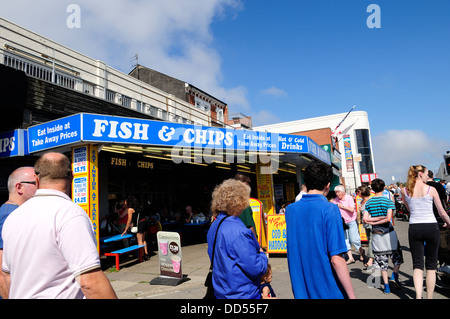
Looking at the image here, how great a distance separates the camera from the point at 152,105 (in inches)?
744

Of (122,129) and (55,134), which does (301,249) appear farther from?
(55,134)

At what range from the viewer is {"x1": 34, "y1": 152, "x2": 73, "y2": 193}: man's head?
1.86 m

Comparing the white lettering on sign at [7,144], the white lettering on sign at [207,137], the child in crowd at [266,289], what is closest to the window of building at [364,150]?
the white lettering on sign at [207,137]

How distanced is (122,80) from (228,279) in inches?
673

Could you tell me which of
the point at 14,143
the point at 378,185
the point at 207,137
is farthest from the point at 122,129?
the point at 378,185

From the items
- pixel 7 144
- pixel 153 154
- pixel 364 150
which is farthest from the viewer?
pixel 364 150

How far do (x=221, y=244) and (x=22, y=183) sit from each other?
2073 millimetres

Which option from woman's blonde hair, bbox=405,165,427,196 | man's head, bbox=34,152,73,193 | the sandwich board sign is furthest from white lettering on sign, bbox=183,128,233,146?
man's head, bbox=34,152,73,193

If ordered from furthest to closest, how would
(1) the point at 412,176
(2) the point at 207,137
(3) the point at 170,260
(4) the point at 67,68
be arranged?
(4) the point at 67,68 < (2) the point at 207,137 < (3) the point at 170,260 < (1) the point at 412,176

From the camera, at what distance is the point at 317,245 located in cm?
235

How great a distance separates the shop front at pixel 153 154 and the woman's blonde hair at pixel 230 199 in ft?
9.21

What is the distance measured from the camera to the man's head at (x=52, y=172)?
1859mm

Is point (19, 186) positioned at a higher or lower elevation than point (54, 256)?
higher

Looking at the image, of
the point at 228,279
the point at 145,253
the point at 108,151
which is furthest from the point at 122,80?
the point at 228,279
